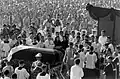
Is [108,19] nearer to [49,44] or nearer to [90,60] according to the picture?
[49,44]

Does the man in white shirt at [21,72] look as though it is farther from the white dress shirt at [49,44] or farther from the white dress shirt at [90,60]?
the white dress shirt at [49,44]

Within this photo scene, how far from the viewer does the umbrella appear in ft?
37.9

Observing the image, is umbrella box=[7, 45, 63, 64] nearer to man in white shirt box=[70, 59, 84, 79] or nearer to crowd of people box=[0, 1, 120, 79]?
crowd of people box=[0, 1, 120, 79]

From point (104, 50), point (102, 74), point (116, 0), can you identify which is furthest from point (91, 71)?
point (116, 0)

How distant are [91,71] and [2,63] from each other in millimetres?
2846

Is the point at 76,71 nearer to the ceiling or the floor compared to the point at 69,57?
nearer to the floor

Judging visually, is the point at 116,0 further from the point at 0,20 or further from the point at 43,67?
the point at 43,67

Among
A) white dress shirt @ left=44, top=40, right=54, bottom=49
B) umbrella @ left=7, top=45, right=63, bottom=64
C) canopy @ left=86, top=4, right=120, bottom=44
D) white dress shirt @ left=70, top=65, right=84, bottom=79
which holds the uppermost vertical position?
canopy @ left=86, top=4, right=120, bottom=44

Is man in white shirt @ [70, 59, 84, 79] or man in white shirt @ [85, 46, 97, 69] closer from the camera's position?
man in white shirt @ [70, 59, 84, 79]

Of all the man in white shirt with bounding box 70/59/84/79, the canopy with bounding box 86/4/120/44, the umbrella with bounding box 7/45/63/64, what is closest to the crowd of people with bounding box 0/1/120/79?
the man in white shirt with bounding box 70/59/84/79

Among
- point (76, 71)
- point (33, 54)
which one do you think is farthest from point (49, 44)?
point (76, 71)

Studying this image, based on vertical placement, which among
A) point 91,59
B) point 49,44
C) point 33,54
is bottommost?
point 91,59

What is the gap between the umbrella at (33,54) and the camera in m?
11.5

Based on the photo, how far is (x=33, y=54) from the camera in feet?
38.4
